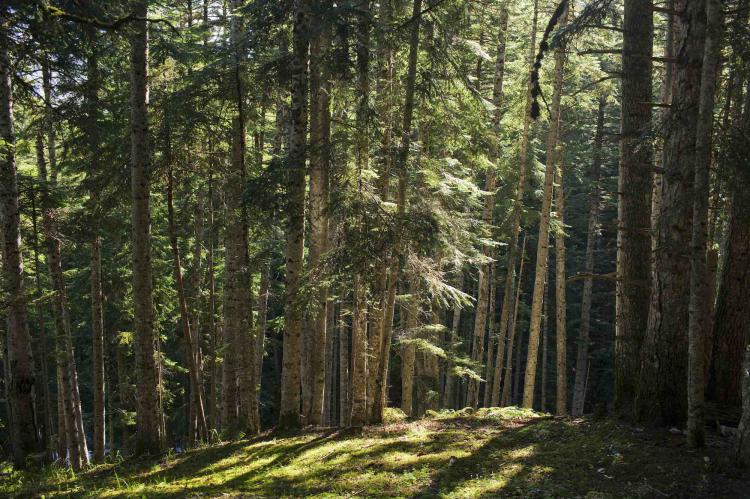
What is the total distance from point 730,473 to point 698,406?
0.74 metres

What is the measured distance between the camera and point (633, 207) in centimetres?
836

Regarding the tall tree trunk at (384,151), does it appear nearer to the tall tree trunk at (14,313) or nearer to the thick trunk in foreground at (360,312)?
the thick trunk in foreground at (360,312)

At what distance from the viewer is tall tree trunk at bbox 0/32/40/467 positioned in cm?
909

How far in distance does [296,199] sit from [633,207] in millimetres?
5230

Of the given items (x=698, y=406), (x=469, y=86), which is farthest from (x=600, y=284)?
(x=698, y=406)

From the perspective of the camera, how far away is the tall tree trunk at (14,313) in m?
9.09

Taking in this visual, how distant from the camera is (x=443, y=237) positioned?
9250 millimetres

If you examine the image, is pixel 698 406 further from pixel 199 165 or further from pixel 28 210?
pixel 28 210

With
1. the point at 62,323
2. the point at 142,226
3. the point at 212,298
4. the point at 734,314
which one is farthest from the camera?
the point at 62,323

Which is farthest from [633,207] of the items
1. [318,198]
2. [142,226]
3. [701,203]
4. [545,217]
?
[142,226]

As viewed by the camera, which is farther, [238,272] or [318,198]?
[318,198]

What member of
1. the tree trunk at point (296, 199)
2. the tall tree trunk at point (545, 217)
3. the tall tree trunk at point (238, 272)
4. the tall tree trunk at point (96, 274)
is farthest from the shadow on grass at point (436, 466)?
the tall tree trunk at point (545, 217)

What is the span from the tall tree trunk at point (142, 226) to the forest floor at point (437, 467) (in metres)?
1.21

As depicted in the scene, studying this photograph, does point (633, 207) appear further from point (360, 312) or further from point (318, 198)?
point (318, 198)
